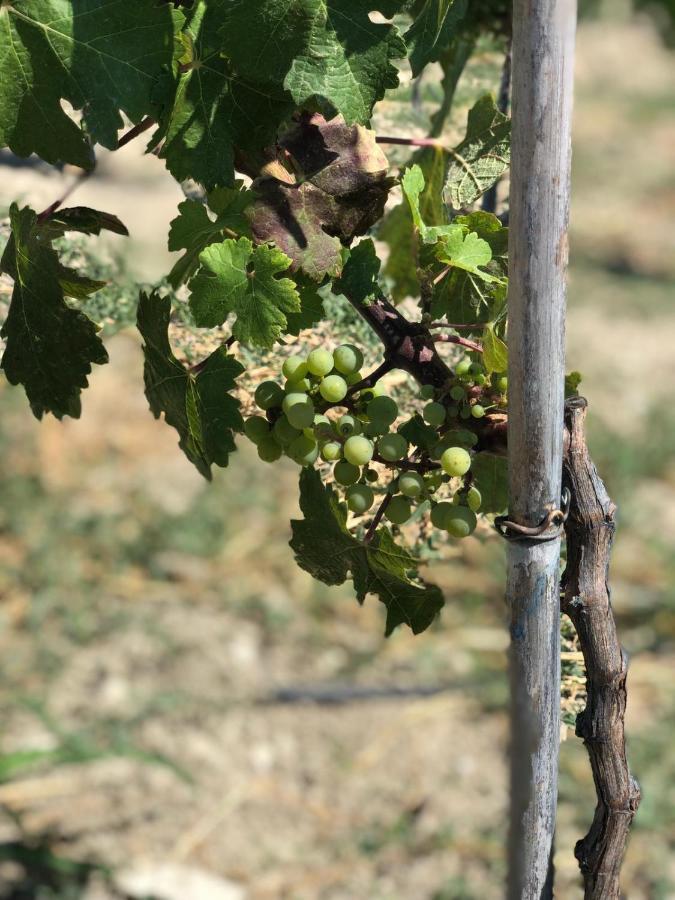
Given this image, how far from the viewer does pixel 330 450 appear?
83 centimetres

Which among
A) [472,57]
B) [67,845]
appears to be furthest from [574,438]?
[67,845]

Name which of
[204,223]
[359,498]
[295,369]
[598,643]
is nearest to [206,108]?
[204,223]

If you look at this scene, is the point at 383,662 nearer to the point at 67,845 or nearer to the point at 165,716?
the point at 165,716

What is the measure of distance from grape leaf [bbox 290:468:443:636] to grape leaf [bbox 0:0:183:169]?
1.06 ft

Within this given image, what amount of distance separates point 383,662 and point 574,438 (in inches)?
70.8

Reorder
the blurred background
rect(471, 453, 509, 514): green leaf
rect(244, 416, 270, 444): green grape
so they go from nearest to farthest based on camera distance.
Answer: rect(244, 416, 270, 444): green grape → rect(471, 453, 509, 514): green leaf → the blurred background

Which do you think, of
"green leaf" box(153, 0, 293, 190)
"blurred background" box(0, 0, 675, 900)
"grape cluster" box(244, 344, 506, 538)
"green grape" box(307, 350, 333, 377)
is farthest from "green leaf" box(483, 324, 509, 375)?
"blurred background" box(0, 0, 675, 900)

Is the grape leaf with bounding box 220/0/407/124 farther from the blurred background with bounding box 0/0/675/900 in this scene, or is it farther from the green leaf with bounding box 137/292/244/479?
the blurred background with bounding box 0/0/675/900

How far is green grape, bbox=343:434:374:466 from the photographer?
81 centimetres

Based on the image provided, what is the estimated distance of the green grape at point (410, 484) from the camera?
0.83m

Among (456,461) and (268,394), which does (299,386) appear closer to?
(268,394)

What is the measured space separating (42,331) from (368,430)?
283 millimetres

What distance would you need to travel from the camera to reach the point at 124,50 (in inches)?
31.0

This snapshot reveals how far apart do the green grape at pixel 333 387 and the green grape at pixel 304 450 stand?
0.04m
